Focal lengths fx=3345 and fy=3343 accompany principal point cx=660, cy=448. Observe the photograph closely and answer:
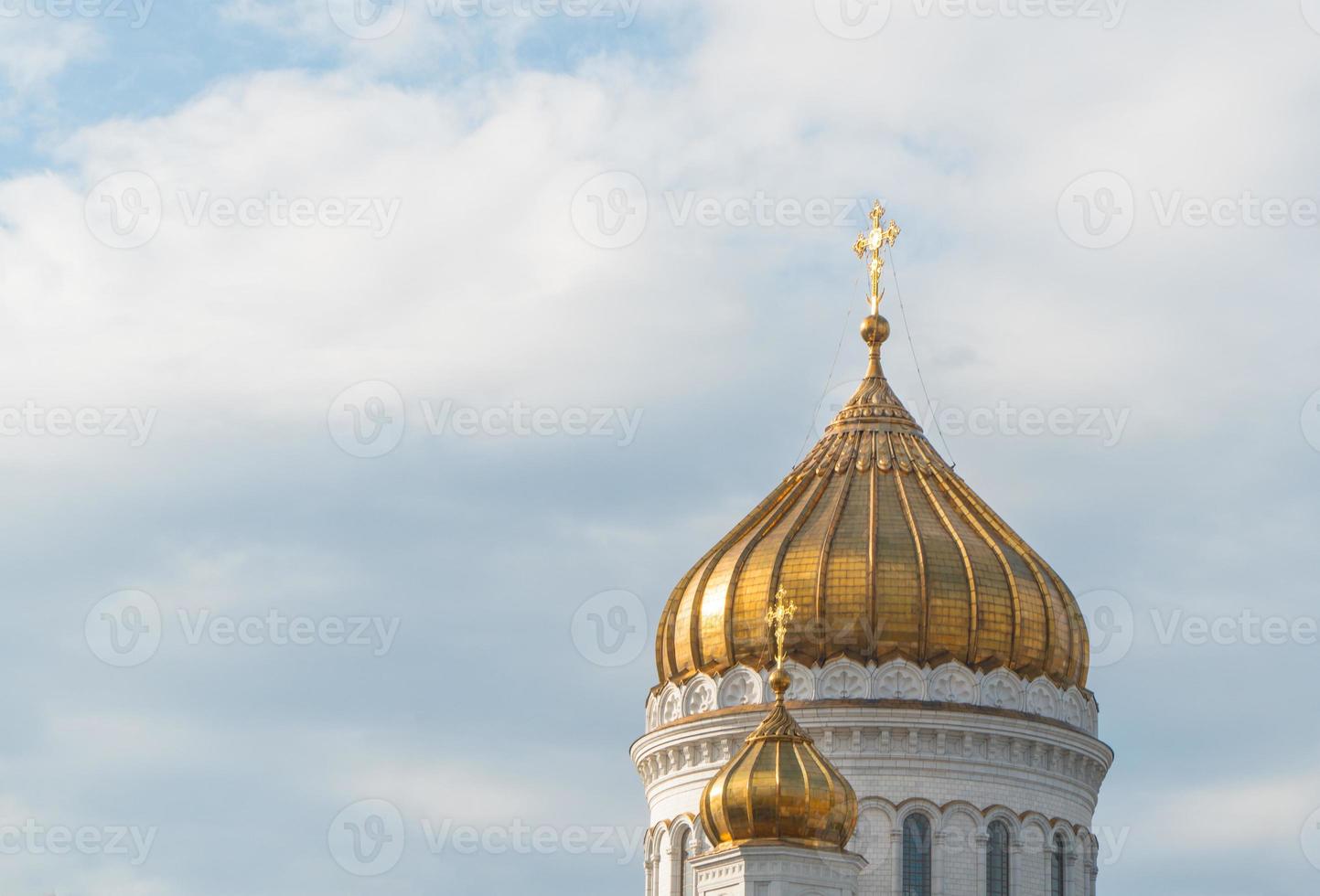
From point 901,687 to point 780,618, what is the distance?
7.61 ft

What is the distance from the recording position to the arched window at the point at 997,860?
4709 cm

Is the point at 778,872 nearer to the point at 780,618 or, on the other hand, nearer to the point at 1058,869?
the point at 780,618

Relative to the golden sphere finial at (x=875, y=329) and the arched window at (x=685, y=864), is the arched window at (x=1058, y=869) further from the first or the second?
the golden sphere finial at (x=875, y=329)

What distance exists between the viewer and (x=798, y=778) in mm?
42219

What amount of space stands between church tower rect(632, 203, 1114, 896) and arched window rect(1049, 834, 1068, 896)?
29 millimetres

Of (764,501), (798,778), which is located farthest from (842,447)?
(798,778)

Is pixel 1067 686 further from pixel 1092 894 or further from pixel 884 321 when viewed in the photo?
pixel 884 321

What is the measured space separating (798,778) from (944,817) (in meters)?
5.36

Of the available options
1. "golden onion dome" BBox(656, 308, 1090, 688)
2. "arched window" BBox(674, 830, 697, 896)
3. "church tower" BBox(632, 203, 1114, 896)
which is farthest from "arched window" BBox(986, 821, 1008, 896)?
"arched window" BBox(674, 830, 697, 896)

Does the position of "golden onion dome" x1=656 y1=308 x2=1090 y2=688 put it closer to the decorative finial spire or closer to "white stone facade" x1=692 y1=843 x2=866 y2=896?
the decorative finial spire

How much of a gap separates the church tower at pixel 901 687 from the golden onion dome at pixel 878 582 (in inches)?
1.2

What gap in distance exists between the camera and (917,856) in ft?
154

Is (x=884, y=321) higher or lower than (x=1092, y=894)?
higher

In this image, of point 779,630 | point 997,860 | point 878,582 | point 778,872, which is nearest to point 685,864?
point 997,860
